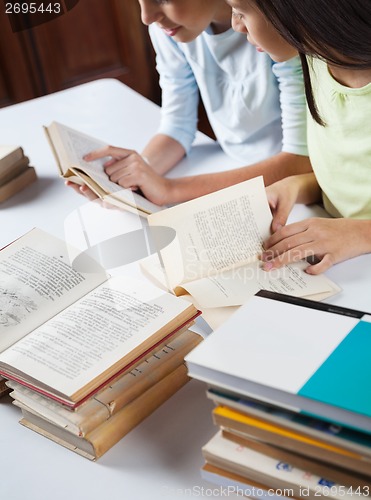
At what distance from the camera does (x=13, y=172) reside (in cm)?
158

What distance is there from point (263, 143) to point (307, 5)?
67 cm

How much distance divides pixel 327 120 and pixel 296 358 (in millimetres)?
712

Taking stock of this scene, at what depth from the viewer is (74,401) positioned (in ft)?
2.72

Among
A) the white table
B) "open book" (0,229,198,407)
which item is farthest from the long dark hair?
"open book" (0,229,198,407)

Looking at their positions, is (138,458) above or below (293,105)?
below

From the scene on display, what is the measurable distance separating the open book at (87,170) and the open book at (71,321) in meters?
0.24

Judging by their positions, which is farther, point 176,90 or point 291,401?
point 176,90

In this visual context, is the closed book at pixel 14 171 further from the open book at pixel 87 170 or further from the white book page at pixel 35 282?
the white book page at pixel 35 282

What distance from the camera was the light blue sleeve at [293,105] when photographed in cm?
148

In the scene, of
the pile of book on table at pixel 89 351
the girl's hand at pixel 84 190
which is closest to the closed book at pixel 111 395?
the pile of book on table at pixel 89 351

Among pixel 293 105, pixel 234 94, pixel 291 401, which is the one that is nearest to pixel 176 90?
pixel 234 94

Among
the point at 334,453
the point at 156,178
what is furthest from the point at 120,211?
the point at 334,453

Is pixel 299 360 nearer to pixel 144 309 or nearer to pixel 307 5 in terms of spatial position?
pixel 144 309

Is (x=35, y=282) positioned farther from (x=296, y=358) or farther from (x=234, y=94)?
(x=234, y=94)
